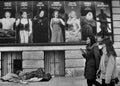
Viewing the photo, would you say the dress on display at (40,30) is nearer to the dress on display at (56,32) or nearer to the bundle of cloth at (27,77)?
the dress on display at (56,32)

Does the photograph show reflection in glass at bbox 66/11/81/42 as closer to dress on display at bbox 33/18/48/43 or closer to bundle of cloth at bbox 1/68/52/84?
dress on display at bbox 33/18/48/43

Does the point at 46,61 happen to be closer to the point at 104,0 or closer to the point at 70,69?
the point at 70,69

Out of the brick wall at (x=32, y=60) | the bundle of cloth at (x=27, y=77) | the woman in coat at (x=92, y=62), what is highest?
the woman in coat at (x=92, y=62)

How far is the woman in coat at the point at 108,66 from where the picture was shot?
260 inches

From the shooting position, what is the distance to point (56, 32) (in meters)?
13.8

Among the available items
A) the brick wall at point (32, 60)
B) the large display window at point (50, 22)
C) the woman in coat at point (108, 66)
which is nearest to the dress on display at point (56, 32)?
the large display window at point (50, 22)

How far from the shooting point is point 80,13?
14047 mm

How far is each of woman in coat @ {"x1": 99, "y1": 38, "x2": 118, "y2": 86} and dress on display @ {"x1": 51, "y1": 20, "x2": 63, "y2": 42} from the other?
270 inches

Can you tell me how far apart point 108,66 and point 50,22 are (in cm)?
761

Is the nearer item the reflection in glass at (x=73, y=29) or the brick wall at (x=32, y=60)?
the brick wall at (x=32, y=60)

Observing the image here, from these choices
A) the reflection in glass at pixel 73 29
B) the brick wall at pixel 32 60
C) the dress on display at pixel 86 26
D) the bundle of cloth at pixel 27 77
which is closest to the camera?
the bundle of cloth at pixel 27 77

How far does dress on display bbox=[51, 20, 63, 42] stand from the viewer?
13.8 m

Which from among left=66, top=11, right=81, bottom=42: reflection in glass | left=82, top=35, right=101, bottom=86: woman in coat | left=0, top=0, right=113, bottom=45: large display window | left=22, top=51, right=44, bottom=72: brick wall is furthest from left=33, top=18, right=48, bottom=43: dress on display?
left=82, top=35, right=101, bottom=86: woman in coat

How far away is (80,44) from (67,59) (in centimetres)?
110
